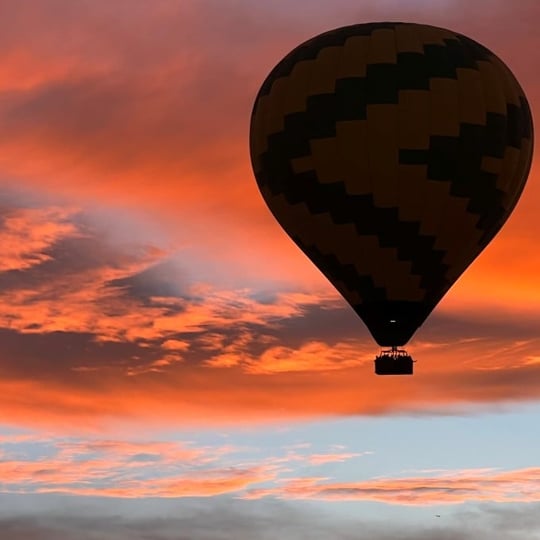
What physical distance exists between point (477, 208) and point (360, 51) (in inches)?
233

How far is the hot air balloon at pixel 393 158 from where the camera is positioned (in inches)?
2279

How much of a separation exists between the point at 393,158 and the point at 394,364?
614cm

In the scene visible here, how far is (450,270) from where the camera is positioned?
196 ft

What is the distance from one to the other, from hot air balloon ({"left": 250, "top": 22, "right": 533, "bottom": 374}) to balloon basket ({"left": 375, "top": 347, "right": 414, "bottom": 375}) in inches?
1.7

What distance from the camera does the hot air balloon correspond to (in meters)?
57.9

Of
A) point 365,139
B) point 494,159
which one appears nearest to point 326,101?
point 365,139

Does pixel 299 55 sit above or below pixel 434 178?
above

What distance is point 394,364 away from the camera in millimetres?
58312

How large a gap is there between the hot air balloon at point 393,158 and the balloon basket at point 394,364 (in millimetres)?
42

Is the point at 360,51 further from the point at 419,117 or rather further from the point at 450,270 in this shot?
the point at 450,270

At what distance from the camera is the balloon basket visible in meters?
58.2

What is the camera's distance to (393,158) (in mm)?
57750

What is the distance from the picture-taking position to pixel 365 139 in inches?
2274

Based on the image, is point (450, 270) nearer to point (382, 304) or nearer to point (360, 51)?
point (382, 304)
